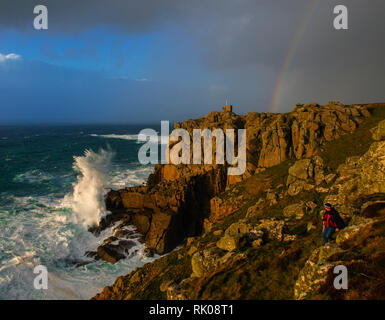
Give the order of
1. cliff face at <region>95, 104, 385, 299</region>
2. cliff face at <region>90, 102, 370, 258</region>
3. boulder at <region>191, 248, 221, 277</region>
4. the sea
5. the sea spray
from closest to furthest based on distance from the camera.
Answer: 1. cliff face at <region>95, 104, 385, 299</region>
2. boulder at <region>191, 248, 221, 277</region>
3. the sea
4. cliff face at <region>90, 102, 370, 258</region>
5. the sea spray

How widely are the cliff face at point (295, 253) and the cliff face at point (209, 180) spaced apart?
21.5 feet

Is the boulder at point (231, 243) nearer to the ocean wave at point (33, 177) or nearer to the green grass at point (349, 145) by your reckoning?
the green grass at point (349, 145)

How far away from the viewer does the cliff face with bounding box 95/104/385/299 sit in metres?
9.20

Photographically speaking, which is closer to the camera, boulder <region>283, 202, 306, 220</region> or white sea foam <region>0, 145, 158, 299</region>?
boulder <region>283, 202, 306, 220</region>

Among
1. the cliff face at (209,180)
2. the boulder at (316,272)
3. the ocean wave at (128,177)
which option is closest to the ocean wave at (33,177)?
the ocean wave at (128,177)

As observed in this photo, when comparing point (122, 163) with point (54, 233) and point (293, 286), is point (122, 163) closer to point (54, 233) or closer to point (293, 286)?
point (54, 233)

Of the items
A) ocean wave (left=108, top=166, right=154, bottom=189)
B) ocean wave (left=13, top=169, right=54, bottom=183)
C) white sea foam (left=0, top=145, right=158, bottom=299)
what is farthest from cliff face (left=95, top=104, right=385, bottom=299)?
ocean wave (left=13, top=169, right=54, bottom=183)

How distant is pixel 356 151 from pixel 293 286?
83.6 feet

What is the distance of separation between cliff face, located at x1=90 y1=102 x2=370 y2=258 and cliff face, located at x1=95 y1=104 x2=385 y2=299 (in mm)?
6566

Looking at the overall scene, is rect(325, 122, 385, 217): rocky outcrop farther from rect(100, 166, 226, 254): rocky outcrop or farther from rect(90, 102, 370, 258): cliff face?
rect(100, 166, 226, 254): rocky outcrop

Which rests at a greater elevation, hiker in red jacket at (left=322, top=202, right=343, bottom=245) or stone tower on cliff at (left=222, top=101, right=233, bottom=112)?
stone tower on cliff at (left=222, top=101, right=233, bottom=112)

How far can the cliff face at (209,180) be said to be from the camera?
34062 millimetres

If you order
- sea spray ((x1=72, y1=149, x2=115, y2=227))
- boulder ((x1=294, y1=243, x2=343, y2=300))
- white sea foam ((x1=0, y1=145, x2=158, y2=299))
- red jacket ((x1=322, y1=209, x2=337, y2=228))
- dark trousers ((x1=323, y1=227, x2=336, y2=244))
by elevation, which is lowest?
white sea foam ((x1=0, y1=145, x2=158, y2=299))
